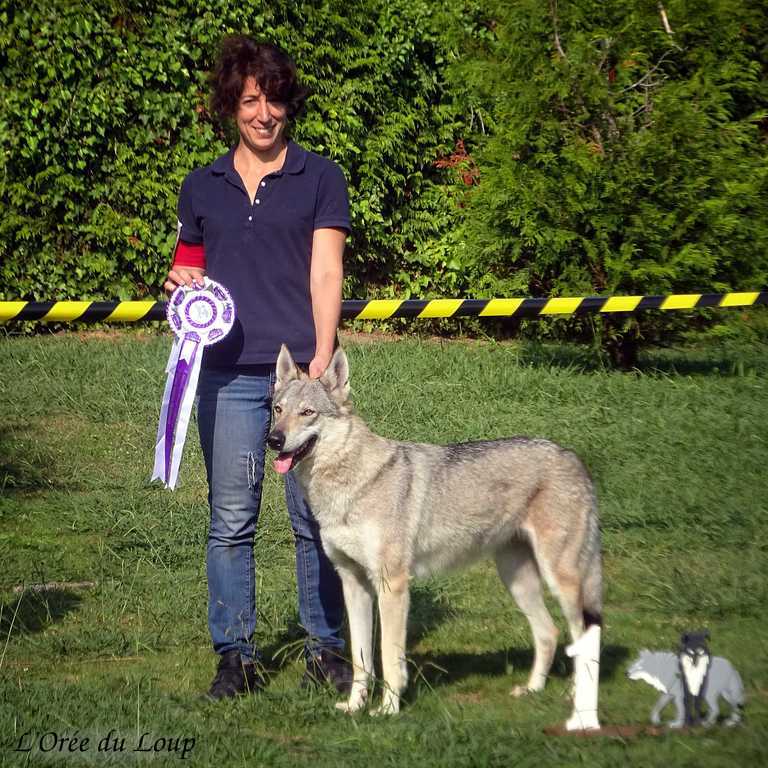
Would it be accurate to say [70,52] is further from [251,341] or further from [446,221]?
[251,341]

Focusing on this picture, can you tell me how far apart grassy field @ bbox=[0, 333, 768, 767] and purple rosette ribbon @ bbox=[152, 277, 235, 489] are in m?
0.93

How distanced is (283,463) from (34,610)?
6.35ft

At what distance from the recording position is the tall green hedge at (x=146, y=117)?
10570mm

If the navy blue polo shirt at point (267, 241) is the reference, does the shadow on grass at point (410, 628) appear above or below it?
below

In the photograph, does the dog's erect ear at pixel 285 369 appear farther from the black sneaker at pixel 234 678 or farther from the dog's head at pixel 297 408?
the black sneaker at pixel 234 678

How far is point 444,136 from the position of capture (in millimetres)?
11906

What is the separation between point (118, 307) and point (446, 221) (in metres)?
6.11

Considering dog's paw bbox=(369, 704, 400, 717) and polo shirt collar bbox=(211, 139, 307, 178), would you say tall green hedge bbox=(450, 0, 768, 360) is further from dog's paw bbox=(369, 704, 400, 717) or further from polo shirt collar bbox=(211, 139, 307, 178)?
dog's paw bbox=(369, 704, 400, 717)

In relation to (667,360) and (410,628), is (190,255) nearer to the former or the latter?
(410,628)

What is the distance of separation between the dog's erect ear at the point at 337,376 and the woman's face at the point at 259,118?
87 cm

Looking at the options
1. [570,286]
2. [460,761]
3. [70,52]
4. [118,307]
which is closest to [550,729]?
[460,761]

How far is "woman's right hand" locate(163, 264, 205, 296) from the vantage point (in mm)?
4523

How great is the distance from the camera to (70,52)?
10586mm

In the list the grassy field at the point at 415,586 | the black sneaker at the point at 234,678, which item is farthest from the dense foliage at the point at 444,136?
the black sneaker at the point at 234,678
